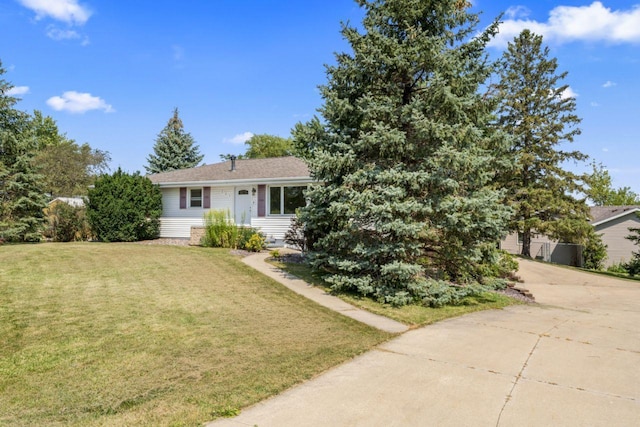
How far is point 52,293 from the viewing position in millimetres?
7730

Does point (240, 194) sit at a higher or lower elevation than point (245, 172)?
lower

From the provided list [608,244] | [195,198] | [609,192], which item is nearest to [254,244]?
[195,198]

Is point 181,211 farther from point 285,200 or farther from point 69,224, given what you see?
point 285,200

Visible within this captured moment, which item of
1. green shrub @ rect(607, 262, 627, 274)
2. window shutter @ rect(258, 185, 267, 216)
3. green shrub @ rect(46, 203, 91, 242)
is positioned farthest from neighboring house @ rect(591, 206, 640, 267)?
green shrub @ rect(46, 203, 91, 242)

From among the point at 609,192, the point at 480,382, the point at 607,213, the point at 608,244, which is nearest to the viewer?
the point at 480,382

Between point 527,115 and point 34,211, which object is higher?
point 527,115

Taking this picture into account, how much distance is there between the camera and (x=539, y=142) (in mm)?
23688

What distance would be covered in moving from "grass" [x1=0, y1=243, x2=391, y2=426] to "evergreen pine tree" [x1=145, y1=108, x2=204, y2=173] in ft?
106

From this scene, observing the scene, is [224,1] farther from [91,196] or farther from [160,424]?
[160,424]

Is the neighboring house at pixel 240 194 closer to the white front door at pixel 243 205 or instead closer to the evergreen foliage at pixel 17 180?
the white front door at pixel 243 205

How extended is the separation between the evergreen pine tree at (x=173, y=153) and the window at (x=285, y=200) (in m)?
26.9

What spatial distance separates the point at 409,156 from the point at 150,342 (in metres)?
6.52

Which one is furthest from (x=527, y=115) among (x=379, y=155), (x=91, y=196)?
(x=91, y=196)

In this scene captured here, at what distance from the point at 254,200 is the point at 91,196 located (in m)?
7.28
